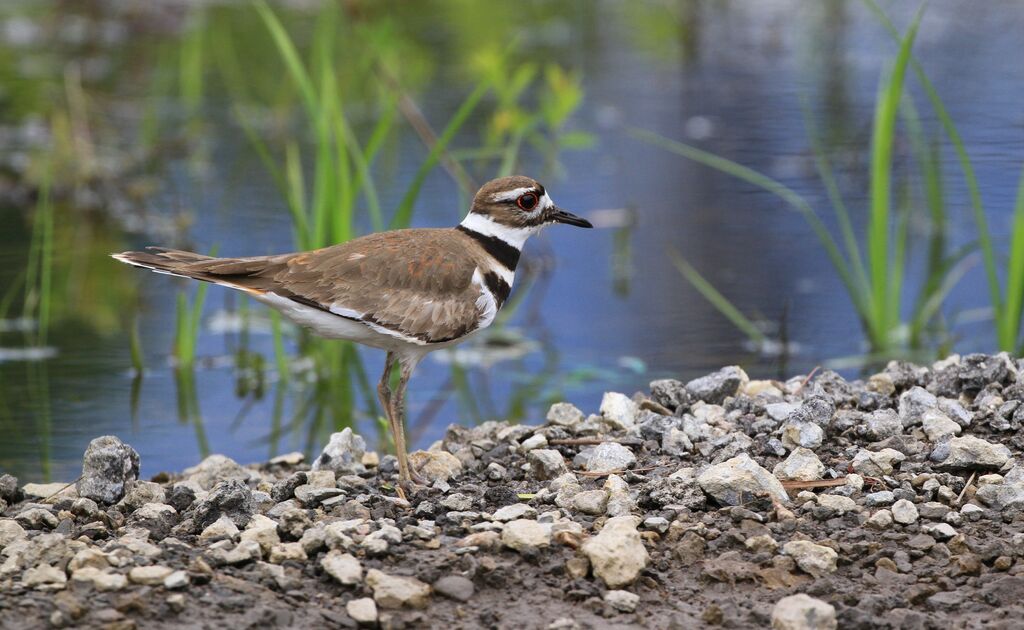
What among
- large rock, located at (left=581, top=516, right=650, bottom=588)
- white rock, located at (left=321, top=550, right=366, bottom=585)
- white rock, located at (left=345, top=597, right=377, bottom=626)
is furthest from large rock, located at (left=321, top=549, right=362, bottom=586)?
large rock, located at (left=581, top=516, right=650, bottom=588)

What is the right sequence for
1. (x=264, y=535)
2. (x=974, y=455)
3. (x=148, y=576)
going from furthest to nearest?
(x=974, y=455) → (x=264, y=535) → (x=148, y=576)

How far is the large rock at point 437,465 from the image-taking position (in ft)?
15.0

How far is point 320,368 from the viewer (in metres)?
6.76

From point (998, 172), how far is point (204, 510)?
21.0ft

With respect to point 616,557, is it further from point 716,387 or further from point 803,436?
point 716,387

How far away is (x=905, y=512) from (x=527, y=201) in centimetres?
183

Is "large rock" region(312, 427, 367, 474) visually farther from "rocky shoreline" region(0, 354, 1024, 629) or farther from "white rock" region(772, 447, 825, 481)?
"white rock" region(772, 447, 825, 481)

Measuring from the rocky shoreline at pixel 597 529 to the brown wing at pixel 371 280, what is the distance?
1.72ft

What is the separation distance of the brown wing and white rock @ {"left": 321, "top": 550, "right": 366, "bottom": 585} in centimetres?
110

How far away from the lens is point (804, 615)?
329cm

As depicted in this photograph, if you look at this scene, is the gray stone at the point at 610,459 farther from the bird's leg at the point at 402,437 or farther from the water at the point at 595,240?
the water at the point at 595,240

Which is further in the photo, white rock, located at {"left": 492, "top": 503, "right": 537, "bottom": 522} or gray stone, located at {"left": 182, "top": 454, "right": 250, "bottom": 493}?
gray stone, located at {"left": 182, "top": 454, "right": 250, "bottom": 493}

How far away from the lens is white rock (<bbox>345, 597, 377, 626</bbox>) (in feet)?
11.0

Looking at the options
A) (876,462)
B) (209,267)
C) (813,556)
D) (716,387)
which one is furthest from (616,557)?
(209,267)
